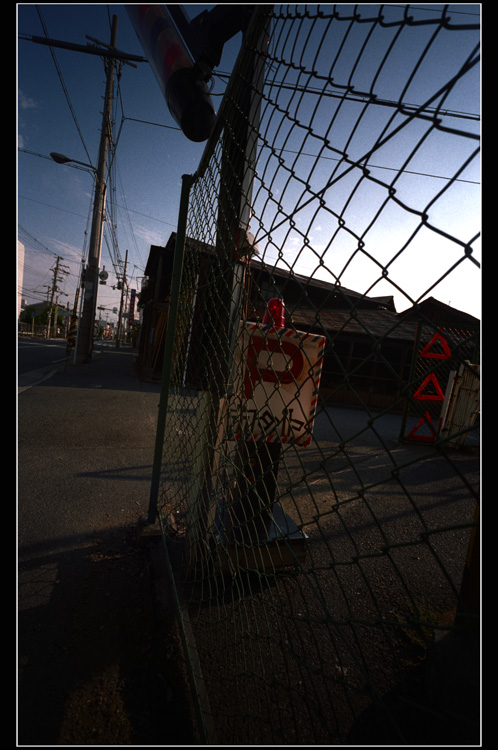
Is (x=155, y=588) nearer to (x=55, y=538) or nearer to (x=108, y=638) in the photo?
(x=108, y=638)

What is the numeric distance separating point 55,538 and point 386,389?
12593mm

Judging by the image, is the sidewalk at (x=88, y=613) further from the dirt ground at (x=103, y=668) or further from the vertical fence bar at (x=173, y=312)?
the vertical fence bar at (x=173, y=312)

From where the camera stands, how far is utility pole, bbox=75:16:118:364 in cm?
1309

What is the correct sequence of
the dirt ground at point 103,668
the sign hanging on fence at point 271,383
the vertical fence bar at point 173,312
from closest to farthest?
the dirt ground at point 103,668, the sign hanging on fence at point 271,383, the vertical fence bar at point 173,312

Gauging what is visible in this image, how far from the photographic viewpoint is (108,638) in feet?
5.73

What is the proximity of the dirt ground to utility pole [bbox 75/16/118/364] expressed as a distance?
12.8m

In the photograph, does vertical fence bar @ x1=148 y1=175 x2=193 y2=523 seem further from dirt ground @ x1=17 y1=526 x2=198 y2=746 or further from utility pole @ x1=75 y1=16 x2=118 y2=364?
utility pole @ x1=75 y1=16 x2=118 y2=364

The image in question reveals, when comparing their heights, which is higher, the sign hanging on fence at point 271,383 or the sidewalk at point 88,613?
the sign hanging on fence at point 271,383

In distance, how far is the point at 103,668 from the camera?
1590 millimetres

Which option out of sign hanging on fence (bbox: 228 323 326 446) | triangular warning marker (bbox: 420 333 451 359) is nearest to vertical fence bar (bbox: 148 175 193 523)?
sign hanging on fence (bbox: 228 323 326 446)

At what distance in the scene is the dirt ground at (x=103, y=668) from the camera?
53.0 inches

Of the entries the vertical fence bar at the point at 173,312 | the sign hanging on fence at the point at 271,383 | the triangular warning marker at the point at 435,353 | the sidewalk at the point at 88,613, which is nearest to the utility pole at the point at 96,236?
the sidewalk at the point at 88,613

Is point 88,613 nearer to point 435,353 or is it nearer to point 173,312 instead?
point 173,312

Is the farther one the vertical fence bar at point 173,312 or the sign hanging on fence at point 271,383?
the vertical fence bar at point 173,312
